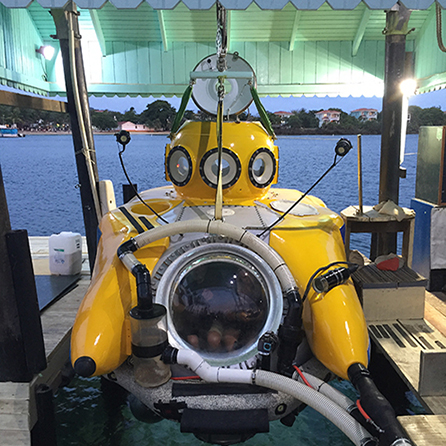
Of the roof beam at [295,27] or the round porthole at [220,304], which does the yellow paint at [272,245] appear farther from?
the roof beam at [295,27]

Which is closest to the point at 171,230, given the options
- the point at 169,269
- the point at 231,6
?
the point at 169,269

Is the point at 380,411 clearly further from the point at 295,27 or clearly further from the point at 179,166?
the point at 295,27

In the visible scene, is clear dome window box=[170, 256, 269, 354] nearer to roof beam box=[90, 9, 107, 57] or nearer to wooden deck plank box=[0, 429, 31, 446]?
wooden deck plank box=[0, 429, 31, 446]

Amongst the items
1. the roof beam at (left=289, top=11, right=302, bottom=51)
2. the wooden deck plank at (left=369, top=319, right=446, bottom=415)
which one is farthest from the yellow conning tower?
the roof beam at (left=289, top=11, right=302, bottom=51)

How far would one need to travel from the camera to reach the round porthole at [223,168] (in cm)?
336

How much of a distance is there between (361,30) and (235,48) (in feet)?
6.06

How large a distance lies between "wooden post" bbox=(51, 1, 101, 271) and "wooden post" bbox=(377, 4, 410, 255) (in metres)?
3.09

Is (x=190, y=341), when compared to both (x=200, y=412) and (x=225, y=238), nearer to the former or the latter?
(x=200, y=412)

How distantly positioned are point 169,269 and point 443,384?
5.45 ft

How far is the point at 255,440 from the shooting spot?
10.5 ft

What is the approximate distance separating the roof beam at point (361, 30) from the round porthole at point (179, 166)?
4131 millimetres

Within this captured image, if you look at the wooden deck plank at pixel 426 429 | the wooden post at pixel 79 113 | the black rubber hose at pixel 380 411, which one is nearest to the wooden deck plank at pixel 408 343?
the wooden deck plank at pixel 426 429

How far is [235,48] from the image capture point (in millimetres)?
6887

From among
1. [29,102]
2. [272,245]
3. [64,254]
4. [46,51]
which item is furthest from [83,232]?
[272,245]
